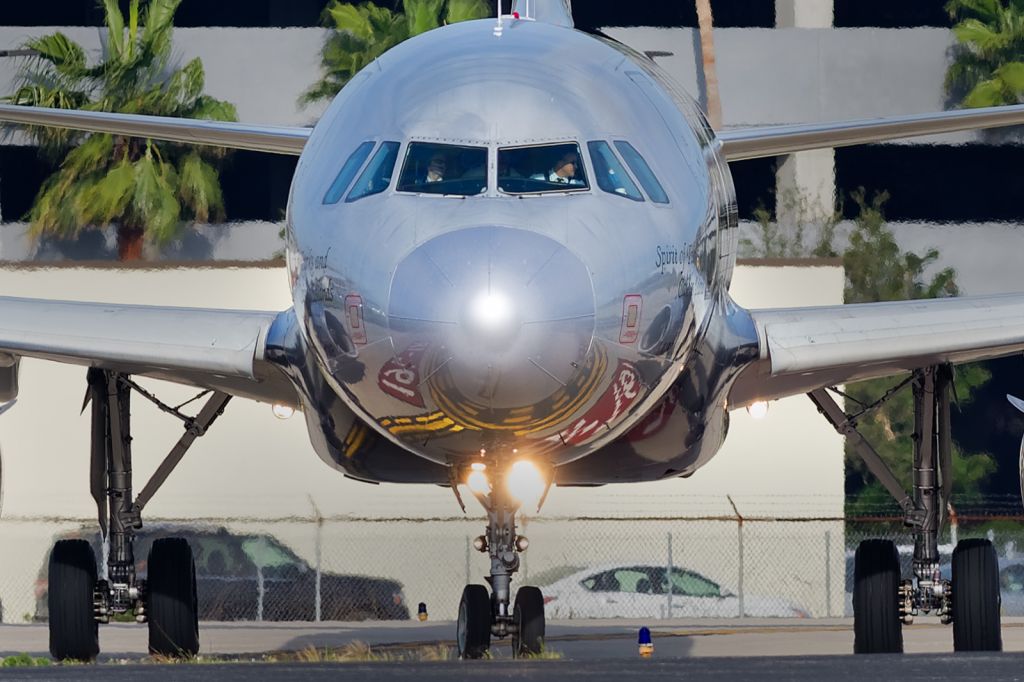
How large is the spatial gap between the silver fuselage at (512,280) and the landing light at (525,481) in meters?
0.26

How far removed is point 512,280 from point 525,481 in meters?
2.64

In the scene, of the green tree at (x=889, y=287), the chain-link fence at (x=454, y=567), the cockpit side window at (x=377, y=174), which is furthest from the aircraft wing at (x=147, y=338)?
the green tree at (x=889, y=287)

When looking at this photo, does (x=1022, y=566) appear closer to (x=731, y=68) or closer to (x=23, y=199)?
(x=731, y=68)

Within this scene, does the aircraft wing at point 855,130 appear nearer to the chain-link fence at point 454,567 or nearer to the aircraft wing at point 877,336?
the aircraft wing at point 877,336

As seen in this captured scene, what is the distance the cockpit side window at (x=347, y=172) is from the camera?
12.1 m

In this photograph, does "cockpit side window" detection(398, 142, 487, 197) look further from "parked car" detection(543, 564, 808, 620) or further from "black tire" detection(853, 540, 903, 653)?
"parked car" detection(543, 564, 808, 620)

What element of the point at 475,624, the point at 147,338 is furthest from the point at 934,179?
the point at 475,624

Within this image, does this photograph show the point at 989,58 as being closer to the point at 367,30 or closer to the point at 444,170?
the point at 367,30

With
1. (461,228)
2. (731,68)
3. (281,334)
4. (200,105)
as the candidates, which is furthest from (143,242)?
(461,228)

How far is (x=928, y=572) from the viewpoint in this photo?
51.7 feet

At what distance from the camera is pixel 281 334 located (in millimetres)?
13789

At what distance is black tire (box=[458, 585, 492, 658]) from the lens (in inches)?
538

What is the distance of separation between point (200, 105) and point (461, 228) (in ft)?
116

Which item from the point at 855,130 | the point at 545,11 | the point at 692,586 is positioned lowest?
the point at 692,586
